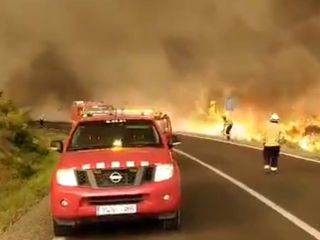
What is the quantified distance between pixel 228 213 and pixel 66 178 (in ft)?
9.97

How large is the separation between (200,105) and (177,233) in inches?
2465

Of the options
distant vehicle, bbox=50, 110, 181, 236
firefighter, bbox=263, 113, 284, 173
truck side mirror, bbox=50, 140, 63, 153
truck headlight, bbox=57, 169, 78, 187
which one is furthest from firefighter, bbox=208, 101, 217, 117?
truck headlight, bbox=57, 169, 78, 187

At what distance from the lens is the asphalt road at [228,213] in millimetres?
9453

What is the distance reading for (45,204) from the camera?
43.3ft

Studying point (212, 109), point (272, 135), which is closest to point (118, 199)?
point (272, 135)

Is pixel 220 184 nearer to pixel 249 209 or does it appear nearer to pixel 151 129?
pixel 249 209

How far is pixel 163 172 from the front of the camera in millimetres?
9430

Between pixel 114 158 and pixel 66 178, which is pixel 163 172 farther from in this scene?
pixel 66 178

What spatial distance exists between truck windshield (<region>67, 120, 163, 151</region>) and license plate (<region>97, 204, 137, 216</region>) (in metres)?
1.44

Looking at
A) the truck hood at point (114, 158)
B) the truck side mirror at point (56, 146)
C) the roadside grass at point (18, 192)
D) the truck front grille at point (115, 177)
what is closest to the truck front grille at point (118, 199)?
the truck front grille at point (115, 177)

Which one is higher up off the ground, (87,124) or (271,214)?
(87,124)

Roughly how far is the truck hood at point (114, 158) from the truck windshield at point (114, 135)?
1.39 ft

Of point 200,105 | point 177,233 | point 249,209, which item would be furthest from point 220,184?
point 200,105

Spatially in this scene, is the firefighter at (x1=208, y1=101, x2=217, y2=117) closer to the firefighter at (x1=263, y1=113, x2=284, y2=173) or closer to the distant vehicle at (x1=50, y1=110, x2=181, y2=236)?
the firefighter at (x1=263, y1=113, x2=284, y2=173)
